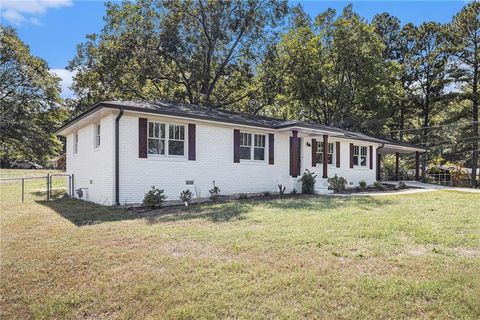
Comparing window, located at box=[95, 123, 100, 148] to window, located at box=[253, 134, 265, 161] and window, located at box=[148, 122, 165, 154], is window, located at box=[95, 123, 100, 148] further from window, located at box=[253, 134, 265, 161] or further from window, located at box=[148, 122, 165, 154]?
window, located at box=[253, 134, 265, 161]

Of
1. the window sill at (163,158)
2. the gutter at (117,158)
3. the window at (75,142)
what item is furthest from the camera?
the window at (75,142)

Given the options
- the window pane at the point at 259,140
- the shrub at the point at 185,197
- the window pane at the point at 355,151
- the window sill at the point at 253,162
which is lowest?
the shrub at the point at 185,197

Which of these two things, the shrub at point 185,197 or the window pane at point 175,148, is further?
the window pane at point 175,148

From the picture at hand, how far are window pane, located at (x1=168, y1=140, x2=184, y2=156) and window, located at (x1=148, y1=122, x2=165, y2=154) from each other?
279mm

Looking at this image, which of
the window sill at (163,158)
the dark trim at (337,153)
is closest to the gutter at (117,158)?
the window sill at (163,158)

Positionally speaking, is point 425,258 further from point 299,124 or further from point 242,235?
point 299,124

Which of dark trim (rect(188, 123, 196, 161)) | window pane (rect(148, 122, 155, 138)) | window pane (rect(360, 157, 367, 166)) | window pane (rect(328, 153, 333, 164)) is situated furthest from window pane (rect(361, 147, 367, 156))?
window pane (rect(148, 122, 155, 138))

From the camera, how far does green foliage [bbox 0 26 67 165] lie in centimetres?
2464

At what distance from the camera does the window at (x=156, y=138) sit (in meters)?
11.5

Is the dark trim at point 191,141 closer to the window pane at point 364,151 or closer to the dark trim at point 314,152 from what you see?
the dark trim at point 314,152

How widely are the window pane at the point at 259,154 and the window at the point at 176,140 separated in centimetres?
365

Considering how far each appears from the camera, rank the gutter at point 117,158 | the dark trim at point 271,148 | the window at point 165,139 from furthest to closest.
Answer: the dark trim at point 271,148, the window at point 165,139, the gutter at point 117,158

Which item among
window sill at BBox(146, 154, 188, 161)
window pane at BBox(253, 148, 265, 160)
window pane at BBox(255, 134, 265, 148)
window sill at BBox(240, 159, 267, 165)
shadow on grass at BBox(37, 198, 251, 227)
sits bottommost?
shadow on grass at BBox(37, 198, 251, 227)

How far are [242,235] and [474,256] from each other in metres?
3.66
